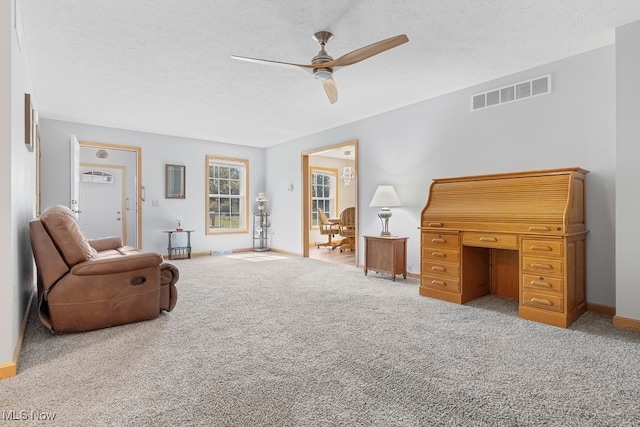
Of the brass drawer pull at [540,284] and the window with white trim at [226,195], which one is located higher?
the window with white trim at [226,195]

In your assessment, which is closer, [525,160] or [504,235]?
[504,235]

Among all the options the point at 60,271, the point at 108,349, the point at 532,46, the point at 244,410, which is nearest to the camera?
the point at 244,410

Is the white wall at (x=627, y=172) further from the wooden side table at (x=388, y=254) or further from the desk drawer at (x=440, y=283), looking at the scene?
the wooden side table at (x=388, y=254)

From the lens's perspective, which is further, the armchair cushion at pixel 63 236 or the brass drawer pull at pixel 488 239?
the brass drawer pull at pixel 488 239

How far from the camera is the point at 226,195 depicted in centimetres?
803

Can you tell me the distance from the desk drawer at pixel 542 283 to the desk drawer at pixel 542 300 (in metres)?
0.04

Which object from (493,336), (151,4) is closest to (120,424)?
(493,336)

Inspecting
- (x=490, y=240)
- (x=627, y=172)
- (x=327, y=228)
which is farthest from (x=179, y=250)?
(x=627, y=172)

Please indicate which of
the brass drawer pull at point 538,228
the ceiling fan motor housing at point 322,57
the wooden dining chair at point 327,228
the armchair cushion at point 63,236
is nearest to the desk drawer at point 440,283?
the brass drawer pull at point 538,228

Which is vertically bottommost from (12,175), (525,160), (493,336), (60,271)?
(493,336)

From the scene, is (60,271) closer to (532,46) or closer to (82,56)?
(82,56)

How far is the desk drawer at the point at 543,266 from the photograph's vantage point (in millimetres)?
2982

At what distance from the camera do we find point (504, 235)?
334 cm

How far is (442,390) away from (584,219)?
2620mm
